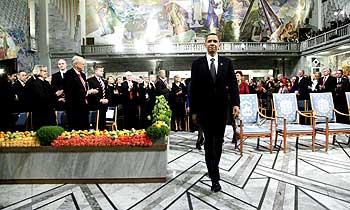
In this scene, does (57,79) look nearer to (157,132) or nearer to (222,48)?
(157,132)

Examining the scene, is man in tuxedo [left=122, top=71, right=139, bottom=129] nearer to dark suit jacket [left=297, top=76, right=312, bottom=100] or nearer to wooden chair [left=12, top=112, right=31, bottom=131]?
wooden chair [left=12, top=112, right=31, bottom=131]

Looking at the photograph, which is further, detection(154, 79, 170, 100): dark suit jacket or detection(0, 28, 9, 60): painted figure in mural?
detection(0, 28, 9, 60): painted figure in mural

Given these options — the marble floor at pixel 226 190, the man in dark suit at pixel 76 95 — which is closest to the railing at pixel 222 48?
the man in dark suit at pixel 76 95

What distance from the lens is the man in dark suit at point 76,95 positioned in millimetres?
5664

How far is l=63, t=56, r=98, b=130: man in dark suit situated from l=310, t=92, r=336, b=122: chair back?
3.73 meters

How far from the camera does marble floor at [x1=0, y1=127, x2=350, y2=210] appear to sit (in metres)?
3.58

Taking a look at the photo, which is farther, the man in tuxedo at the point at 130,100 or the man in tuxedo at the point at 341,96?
the man in tuxedo at the point at 341,96

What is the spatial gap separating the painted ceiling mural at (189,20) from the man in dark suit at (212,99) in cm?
2305

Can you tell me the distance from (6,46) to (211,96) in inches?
550

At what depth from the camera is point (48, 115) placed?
6668 mm

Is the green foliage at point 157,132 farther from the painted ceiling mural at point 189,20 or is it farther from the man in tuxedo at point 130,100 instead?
the painted ceiling mural at point 189,20

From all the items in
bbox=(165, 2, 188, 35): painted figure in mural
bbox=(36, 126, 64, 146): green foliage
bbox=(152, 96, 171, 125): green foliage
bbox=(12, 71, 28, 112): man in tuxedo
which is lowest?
bbox=(36, 126, 64, 146): green foliage

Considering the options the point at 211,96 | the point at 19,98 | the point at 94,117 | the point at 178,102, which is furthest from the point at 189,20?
the point at 211,96

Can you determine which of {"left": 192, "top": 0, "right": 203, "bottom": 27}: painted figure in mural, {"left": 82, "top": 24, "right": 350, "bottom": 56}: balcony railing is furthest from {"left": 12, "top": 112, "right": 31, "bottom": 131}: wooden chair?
{"left": 192, "top": 0, "right": 203, "bottom": 27}: painted figure in mural
